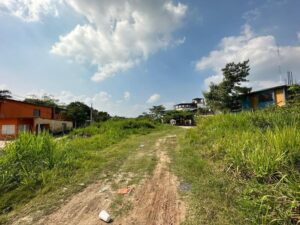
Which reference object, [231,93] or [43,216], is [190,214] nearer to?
[43,216]

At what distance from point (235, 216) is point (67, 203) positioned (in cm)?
277

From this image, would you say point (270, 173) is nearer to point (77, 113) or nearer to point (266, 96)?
point (266, 96)

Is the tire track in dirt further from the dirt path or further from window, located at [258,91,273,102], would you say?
window, located at [258,91,273,102]

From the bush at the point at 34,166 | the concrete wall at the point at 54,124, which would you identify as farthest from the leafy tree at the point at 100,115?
the bush at the point at 34,166

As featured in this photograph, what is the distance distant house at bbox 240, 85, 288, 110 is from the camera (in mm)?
20828

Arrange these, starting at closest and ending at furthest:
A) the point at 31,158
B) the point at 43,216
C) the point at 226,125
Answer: the point at 43,216 → the point at 31,158 → the point at 226,125

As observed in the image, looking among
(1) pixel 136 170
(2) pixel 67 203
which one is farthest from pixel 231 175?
(2) pixel 67 203

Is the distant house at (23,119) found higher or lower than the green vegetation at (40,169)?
higher

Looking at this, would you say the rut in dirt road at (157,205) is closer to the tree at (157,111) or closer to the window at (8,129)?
the window at (8,129)

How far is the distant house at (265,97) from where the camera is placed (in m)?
20.8

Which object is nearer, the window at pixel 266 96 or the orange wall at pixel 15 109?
the window at pixel 266 96

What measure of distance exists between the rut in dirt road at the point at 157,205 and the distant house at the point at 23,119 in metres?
19.2

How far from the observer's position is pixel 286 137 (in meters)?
4.13

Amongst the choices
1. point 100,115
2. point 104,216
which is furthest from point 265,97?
point 100,115
